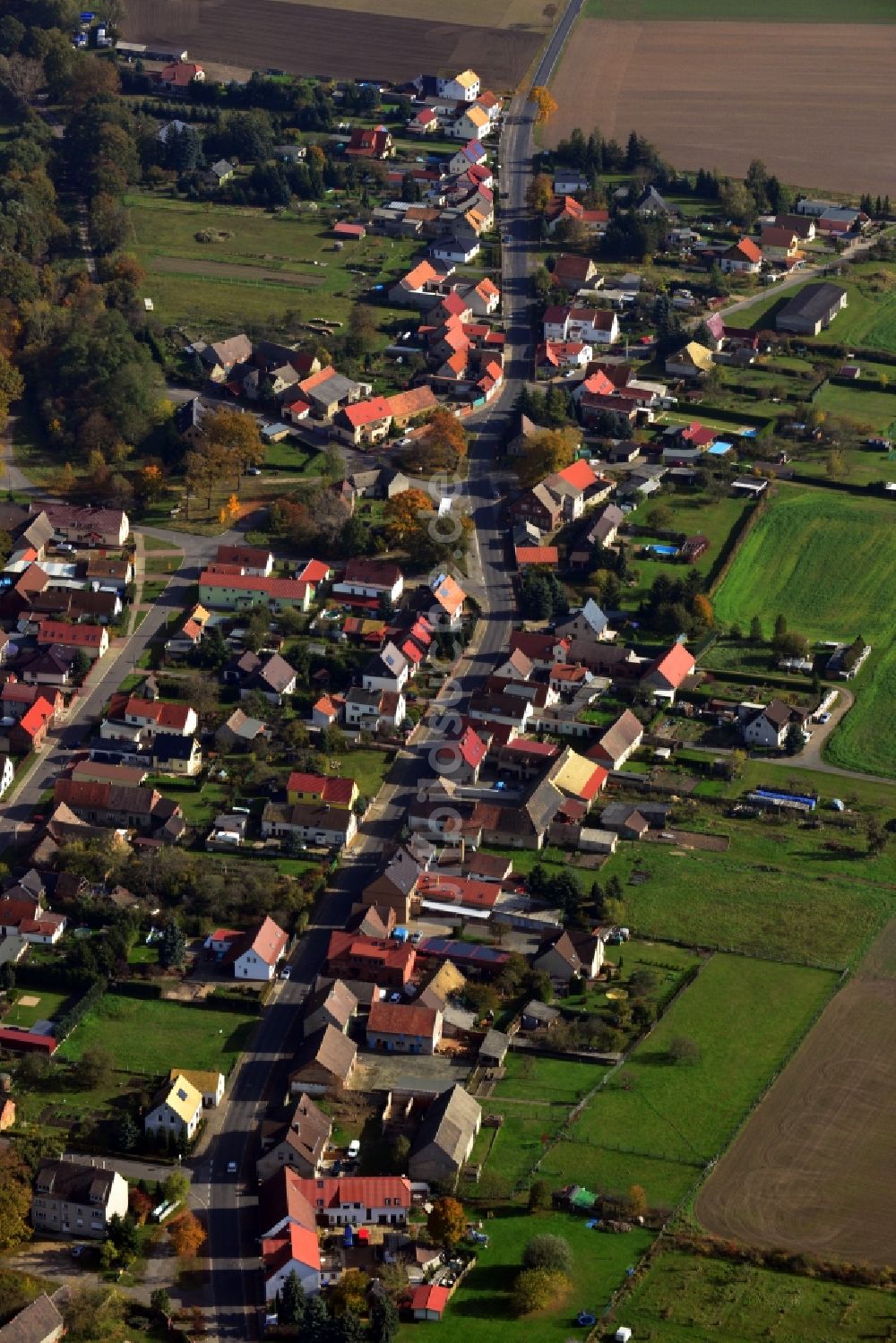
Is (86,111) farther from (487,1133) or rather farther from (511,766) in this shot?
(487,1133)

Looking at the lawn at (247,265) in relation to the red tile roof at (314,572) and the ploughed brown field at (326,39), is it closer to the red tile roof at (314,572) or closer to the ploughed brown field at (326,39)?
the ploughed brown field at (326,39)

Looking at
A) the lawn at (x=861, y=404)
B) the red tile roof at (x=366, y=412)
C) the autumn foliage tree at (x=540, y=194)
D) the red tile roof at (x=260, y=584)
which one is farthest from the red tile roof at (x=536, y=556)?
the autumn foliage tree at (x=540, y=194)

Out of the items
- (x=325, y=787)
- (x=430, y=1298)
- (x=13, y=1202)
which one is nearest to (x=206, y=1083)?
(x=13, y=1202)

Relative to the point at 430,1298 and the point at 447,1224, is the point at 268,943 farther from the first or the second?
the point at 430,1298

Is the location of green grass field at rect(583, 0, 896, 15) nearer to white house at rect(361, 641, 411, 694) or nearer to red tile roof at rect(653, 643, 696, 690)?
red tile roof at rect(653, 643, 696, 690)

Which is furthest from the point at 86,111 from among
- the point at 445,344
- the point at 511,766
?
the point at 511,766

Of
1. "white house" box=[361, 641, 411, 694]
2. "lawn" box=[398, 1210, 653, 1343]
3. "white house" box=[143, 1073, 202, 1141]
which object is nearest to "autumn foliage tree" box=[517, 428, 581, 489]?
"white house" box=[361, 641, 411, 694]
